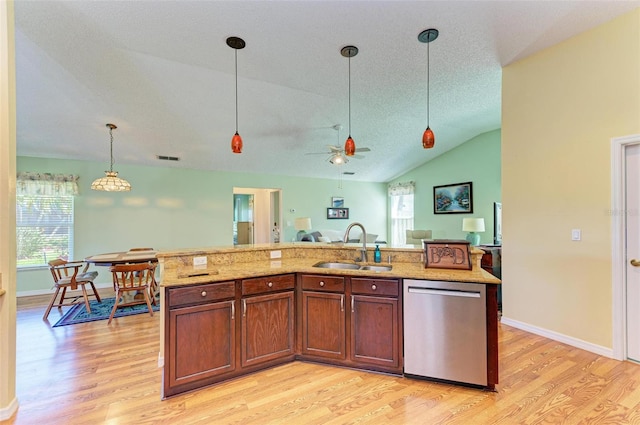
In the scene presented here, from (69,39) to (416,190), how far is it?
7.31 metres

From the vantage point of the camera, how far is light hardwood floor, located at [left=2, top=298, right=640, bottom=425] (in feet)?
6.07

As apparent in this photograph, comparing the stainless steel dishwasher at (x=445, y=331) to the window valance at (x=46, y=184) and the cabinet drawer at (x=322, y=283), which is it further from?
the window valance at (x=46, y=184)

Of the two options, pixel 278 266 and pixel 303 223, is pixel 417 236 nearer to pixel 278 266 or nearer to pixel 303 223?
pixel 303 223

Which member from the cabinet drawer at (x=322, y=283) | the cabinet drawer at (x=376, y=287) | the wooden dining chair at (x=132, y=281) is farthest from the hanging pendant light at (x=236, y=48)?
the wooden dining chair at (x=132, y=281)

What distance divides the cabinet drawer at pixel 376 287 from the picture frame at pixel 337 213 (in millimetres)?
5797

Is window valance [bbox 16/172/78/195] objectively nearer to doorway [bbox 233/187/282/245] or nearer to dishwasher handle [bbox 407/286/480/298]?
doorway [bbox 233/187/282/245]

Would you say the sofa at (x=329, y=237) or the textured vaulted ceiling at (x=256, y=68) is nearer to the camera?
the textured vaulted ceiling at (x=256, y=68)

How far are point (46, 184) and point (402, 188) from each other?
7.88m

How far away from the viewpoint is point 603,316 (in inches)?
105

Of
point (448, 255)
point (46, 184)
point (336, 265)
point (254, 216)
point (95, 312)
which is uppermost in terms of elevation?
point (46, 184)

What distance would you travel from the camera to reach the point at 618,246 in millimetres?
2578

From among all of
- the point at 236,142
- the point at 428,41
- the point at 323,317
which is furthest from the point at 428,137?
the point at 323,317

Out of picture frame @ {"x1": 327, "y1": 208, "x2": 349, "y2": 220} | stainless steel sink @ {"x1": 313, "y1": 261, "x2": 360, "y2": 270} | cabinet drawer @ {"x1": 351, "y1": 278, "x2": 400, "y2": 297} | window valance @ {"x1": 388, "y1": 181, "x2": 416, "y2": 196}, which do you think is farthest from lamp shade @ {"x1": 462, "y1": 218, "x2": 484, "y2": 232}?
cabinet drawer @ {"x1": 351, "y1": 278, "x2": 400, "y2": 297}

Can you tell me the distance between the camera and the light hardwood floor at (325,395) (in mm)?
1850
